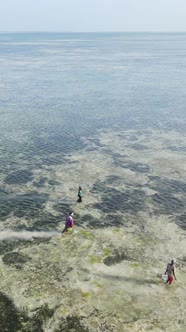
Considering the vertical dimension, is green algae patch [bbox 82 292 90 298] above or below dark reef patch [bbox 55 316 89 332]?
below

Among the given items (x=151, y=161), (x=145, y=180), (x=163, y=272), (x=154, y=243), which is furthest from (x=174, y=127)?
(x=163, y=272)

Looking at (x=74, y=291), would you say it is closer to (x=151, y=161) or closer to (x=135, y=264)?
(x=135, y=264)

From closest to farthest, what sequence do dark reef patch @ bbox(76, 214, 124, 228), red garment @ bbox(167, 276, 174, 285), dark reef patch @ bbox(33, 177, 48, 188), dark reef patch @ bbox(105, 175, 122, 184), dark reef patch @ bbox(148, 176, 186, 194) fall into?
red garment @ bbox(167, 276, 174, 285) → dark reef patch @ bbox(76, 214, 124, 228) → dark reef patch @ bbox(148, 176, 186, 194) → dark reef patch @ bbox(33, 177, 48, 188) → dark reef patch @ bbox(105, 175, 122, 184)

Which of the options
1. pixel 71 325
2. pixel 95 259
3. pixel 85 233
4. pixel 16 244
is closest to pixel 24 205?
pixel 16 244

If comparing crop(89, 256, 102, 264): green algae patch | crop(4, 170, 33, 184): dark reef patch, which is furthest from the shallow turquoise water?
crop(89, 256, 102, 264): green algae patch

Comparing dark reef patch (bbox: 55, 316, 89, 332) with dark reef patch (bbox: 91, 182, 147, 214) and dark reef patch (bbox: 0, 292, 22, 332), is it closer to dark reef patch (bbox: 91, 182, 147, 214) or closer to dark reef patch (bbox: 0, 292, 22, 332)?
dark reef patch (bbox: 0, 292, 22, 332)

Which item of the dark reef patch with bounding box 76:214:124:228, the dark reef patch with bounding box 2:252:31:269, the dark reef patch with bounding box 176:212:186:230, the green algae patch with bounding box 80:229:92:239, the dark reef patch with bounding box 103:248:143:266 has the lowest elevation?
the dark reef patch with bounding box 176:212:186:230

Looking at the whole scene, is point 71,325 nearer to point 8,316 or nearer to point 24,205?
point 8,316

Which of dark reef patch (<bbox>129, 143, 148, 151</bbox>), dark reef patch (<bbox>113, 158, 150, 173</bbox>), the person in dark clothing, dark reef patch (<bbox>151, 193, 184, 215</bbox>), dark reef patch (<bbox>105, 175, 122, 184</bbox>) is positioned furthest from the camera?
dark reef patch (<bbox>129, 143, 148, 151</bbox>)
